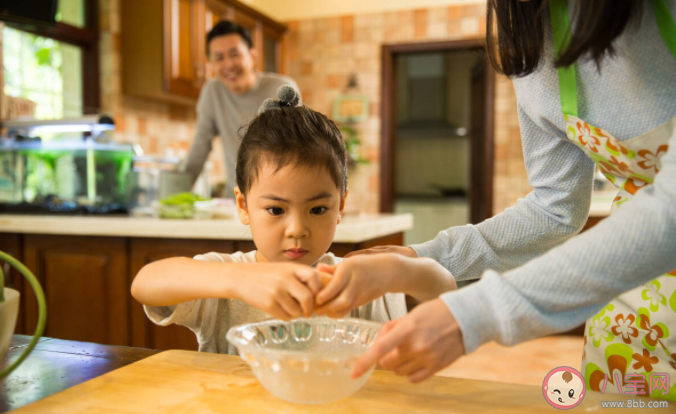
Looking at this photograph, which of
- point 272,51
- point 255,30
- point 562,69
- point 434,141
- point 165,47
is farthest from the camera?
point 434,141

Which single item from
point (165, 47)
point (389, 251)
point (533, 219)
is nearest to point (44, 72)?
point (165, 47)

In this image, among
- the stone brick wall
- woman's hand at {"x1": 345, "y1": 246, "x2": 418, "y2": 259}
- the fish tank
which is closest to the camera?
woman's hand at {"x1": 345, "y1": 246, "x2": 418, "y2": 259}

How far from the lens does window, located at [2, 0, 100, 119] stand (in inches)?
116

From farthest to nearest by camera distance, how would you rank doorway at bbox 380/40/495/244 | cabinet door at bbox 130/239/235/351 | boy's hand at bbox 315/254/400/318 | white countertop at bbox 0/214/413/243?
1. doorway at bbox 380/40/495/244
2. cabinet door at bbox 130/239/235/351
3. white countertop at bbox 0/214/413/243
4. boy's hand at bbox 315/254/400/318

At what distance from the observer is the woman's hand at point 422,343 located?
0.55 metres

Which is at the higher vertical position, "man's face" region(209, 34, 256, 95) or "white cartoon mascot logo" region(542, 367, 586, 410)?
"man's face" region(209, 34, 256, 95)

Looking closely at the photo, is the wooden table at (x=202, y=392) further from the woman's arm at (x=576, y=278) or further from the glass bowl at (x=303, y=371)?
the woman's arm at (x=576, y=278)

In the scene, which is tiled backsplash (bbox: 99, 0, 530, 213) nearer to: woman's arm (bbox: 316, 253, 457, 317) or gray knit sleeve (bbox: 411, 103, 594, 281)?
gray knit sleeve (bbox: 411, 103, 594, 281)

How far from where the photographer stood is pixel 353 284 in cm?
66

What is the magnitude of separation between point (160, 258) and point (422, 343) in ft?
5.47

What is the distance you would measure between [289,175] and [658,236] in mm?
602

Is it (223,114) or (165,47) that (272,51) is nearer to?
(165,47)

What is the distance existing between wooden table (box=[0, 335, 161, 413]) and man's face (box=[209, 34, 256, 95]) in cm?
186

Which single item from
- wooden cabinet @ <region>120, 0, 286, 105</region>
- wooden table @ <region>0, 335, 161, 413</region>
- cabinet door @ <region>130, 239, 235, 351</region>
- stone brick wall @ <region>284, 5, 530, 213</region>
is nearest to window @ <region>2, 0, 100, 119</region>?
wooden cabinet @ <region>120, 0, 286, 105</region>
